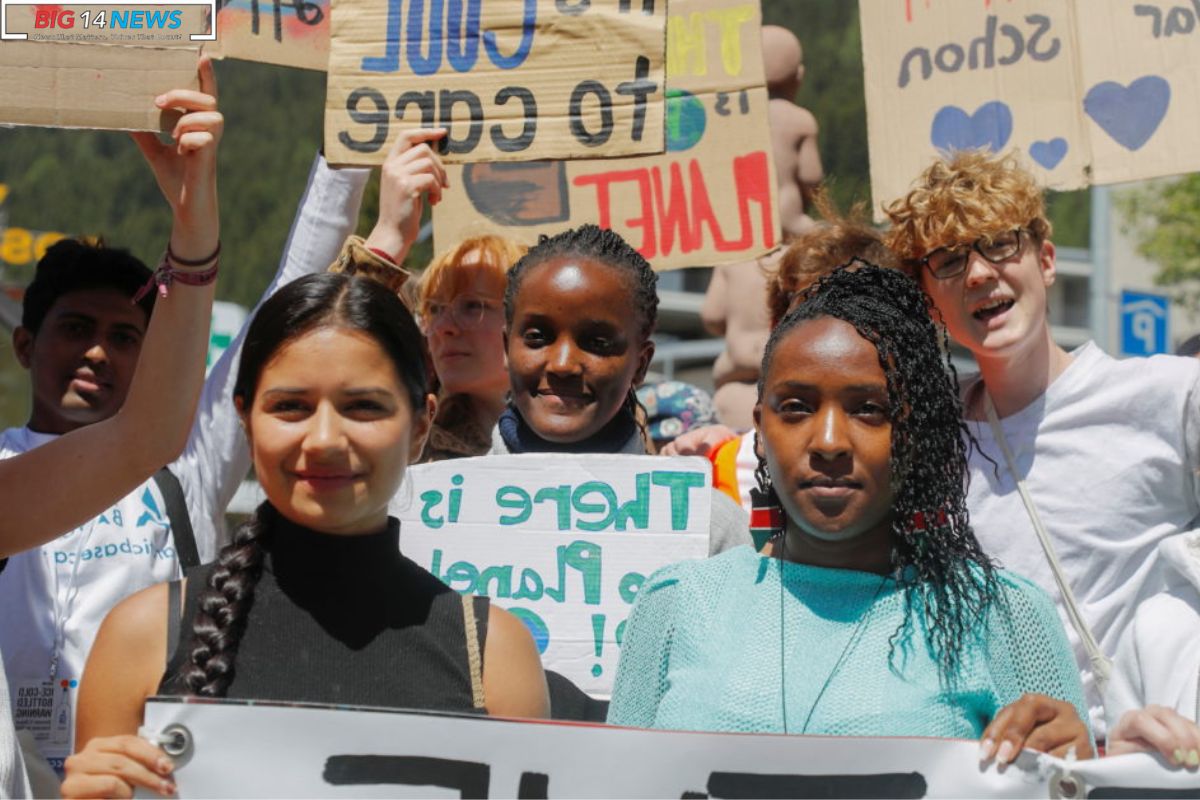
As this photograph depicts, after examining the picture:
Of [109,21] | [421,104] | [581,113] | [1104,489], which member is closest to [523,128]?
[581,113]

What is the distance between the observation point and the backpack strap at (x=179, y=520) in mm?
3424

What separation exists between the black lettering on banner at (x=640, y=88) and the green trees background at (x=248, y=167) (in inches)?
27.8

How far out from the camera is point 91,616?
3285mm

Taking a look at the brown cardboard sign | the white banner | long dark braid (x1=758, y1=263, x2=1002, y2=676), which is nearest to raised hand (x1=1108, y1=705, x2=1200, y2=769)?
the white banner

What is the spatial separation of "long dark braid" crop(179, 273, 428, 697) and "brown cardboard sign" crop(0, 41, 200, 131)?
459mm

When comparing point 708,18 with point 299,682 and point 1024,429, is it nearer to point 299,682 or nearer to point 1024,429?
point 1024,429

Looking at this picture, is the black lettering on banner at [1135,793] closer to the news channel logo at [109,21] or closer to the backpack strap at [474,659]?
the backpack strap at [474,659]

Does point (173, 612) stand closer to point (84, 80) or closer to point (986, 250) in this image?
point (84, 80)

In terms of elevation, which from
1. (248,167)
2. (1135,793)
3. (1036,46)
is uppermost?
(248,167)

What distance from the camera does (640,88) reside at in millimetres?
3754

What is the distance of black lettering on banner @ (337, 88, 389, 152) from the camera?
12.4 ft

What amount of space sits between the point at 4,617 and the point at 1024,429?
6.77ft

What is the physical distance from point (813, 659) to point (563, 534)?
859mm

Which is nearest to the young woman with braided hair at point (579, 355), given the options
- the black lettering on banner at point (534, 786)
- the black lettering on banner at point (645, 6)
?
the black lettering on banner at point (645, 6)
